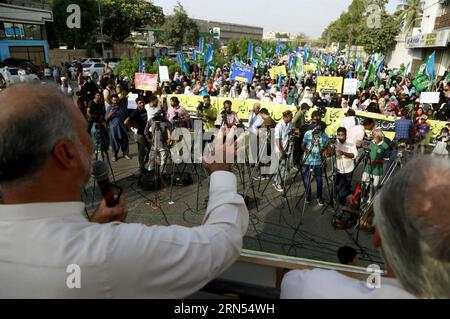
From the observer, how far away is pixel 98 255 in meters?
0.94

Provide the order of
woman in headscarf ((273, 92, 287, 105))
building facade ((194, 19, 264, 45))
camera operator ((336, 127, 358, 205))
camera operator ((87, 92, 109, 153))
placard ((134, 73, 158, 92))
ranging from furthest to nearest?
1. building facade ((194, 19, 264, 45))
2. woman in headscarf ((273, 92, 287, 105))
3. placard ((134, 73, 158, 92))
4. camera operator ((87, 92, 109, 153))
5. camera operator ((336, 127, 358, 205))

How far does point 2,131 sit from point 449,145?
419 inches

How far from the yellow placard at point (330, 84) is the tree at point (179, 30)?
41660 mm

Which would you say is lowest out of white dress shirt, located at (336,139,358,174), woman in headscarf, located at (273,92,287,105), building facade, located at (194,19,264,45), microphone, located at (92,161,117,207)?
white dress shirt, located at (336,139,358,174)

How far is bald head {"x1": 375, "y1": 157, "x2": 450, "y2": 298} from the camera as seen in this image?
91 centimetres

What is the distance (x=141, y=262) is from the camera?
37.9 inches

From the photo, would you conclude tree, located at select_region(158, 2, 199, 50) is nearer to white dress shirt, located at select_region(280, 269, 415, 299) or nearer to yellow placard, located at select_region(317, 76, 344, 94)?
yellow placard, located at select_region(317, 76, 344, 94)

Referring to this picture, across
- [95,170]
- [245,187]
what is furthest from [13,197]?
[245,187]

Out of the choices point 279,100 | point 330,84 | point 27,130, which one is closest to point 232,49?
point 330,84

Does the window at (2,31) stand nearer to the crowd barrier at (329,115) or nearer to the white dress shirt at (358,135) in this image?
the crowd barrier at (329,115)

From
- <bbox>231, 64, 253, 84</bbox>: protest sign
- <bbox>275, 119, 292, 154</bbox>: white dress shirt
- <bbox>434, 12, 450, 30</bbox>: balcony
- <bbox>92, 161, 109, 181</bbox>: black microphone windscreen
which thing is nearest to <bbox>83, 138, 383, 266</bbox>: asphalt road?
<bbox>275, 119, 292, 154</bbox>: white dress shirt

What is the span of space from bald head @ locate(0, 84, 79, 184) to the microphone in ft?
1.61

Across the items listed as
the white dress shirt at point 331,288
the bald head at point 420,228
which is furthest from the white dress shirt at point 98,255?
the bald head at point 420,228

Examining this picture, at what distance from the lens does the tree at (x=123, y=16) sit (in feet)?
139
